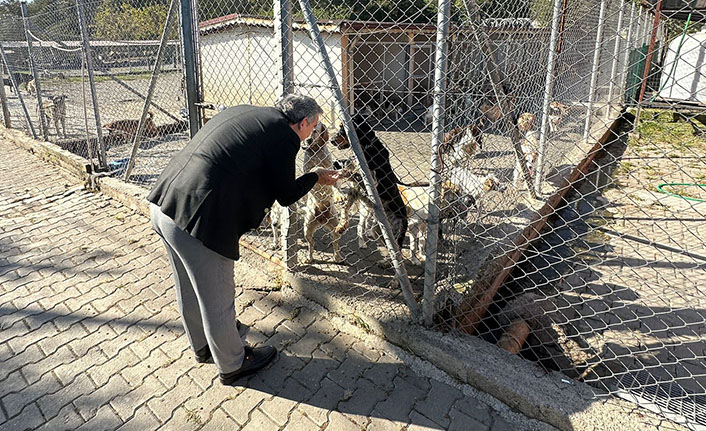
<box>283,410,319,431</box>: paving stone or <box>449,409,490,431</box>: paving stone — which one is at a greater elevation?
<box>449,409,490,431</box>: paving stone

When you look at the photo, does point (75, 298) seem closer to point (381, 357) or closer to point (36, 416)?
point (36, 416)

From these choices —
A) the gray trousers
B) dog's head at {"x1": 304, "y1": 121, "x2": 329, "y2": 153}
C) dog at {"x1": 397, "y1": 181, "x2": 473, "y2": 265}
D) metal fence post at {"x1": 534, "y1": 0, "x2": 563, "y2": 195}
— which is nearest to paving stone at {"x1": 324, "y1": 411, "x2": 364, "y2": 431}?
the gray trousers

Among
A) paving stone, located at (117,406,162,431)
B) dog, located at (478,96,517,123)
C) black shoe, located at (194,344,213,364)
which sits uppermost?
dog, located at (478,96,517,123)

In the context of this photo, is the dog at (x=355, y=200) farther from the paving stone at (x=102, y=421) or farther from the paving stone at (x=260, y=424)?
the paving stone at (x=102, y=421)

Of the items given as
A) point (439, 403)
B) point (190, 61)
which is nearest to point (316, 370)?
point (439, 403)

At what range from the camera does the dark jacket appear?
205cm

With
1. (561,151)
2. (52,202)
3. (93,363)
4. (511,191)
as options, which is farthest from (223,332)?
(561,151)

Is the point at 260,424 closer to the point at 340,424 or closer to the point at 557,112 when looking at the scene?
the point at 340,424

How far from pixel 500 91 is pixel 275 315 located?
2.53 m

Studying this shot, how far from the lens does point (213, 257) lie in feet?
7.29

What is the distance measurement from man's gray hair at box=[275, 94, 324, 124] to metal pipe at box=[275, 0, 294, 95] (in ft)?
2.06

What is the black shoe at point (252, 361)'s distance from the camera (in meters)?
2.51

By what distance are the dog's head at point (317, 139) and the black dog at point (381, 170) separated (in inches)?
6.6

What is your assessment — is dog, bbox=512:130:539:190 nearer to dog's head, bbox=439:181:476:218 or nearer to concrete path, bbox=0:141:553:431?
dog's head, bbox=439:181:476:218
